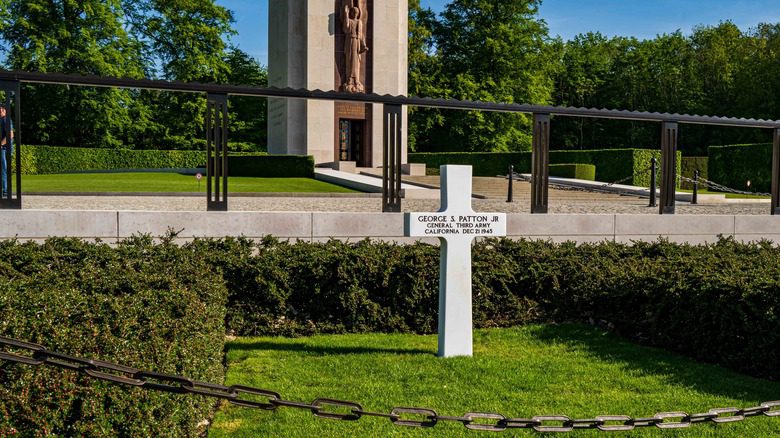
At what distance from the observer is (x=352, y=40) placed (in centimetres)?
2986

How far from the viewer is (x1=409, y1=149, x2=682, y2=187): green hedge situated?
3131cm

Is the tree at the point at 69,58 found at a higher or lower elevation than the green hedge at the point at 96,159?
higher

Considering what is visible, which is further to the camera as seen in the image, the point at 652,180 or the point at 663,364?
the point at 652,180

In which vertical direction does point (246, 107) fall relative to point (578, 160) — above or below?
above

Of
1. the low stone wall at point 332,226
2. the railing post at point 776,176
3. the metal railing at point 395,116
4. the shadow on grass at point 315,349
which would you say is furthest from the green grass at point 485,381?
the railing post at point 776,176

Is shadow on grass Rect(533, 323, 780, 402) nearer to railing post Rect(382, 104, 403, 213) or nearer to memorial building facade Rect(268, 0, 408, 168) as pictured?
railing post Rect(382, 104, 403, 213)

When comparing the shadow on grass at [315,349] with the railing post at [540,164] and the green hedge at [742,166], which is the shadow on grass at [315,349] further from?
the green hedge at [742,166]

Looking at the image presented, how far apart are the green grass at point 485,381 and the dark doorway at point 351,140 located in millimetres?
25060

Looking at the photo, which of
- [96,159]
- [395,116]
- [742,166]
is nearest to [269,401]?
[395,116]

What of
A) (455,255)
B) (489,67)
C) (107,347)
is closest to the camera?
(107,347)

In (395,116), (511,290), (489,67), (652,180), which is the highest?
(489,67)

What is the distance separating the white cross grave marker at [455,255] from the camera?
6.30 meters

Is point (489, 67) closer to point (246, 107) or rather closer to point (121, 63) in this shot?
point (246, 107)

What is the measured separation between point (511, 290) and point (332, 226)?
2.29 meters
